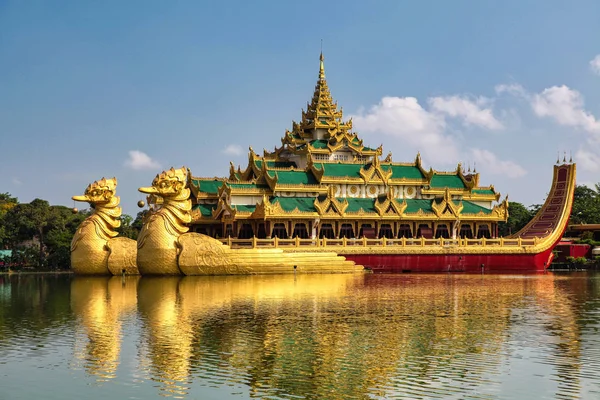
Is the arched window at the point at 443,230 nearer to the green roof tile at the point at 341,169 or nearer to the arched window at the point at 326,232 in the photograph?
the green roof tile at the point at 341,169

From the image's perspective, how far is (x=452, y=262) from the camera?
47.5 metres

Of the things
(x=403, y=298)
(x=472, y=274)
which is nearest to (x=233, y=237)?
(x=472, y=274)

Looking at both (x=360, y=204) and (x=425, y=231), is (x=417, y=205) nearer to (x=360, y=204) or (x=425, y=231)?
(x=425, y=231)

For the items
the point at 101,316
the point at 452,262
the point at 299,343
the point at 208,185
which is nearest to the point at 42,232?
the point at 208,185

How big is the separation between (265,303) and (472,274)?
2072 centimetres

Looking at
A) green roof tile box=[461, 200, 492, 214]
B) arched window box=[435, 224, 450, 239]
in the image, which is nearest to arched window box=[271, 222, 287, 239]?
arched window box=[435, 224, 450, 239]

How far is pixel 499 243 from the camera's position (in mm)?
48781

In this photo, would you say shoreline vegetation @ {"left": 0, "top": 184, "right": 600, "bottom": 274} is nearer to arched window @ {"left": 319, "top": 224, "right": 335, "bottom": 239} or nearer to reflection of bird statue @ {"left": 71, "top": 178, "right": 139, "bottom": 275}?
reflection of bird statue @ {"left": 71, "top": 178, "right": 139, "bottom": 275}

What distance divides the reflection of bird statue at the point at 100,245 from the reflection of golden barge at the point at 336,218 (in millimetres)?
566

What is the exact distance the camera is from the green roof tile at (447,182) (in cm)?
5331

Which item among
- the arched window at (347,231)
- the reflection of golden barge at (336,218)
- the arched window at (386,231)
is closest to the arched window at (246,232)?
the reflection of golden barge at (336,218)

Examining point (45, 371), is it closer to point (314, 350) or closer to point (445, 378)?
point (314, 350)

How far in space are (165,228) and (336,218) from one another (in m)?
12.5

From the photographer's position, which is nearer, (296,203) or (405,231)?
(296,203)
